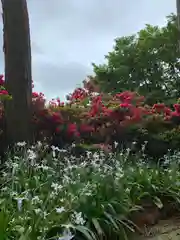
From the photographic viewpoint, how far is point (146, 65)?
39.3 ft

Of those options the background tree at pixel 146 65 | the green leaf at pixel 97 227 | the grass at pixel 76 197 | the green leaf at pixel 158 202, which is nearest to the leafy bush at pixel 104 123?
the grass at pixel 76 197

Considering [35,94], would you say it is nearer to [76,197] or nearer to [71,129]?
[71,129]

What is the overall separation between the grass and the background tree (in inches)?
312

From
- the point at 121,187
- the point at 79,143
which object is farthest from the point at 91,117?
the point at 121,187

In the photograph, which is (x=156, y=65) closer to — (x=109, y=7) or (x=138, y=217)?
(x=109, y=7)

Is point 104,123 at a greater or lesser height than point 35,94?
lesser

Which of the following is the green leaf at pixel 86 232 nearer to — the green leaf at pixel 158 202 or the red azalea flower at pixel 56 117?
the green leaf at pixel 158 202

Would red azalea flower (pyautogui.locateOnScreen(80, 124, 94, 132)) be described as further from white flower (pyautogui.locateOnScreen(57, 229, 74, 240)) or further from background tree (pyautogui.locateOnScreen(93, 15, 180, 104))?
background tree (pyautogui.locateOnScreen(93, 15, 180, 104))

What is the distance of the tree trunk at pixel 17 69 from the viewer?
477cm

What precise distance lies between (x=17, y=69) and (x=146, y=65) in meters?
7.69

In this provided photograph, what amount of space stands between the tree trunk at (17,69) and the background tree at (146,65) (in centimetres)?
667

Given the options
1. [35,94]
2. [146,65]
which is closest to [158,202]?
[35,94]

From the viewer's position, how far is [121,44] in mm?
12484

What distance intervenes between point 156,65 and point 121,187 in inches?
376
